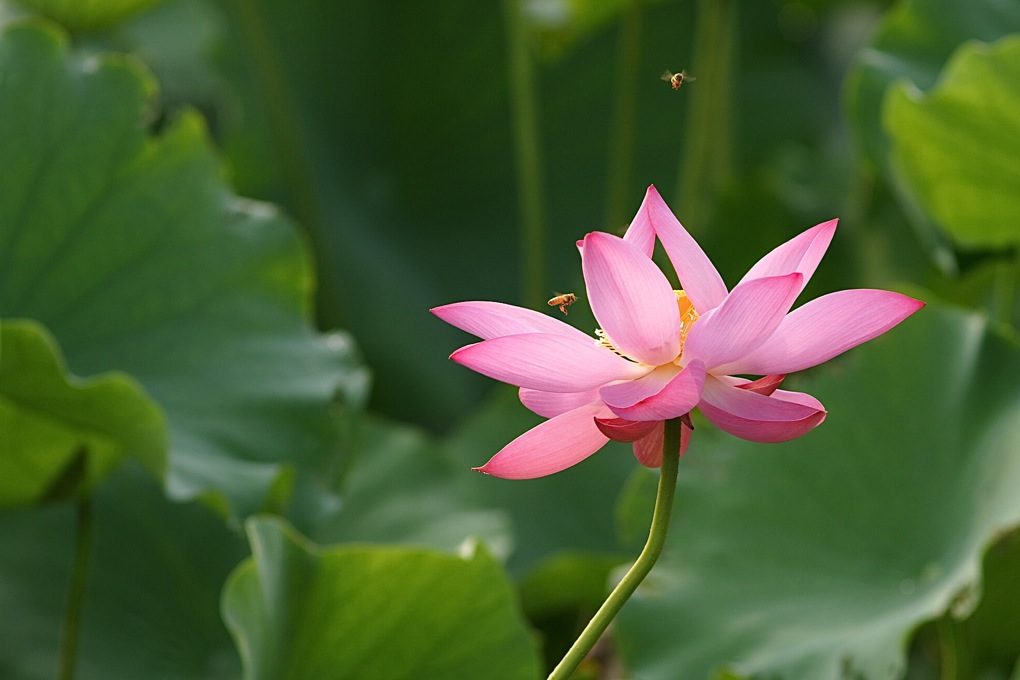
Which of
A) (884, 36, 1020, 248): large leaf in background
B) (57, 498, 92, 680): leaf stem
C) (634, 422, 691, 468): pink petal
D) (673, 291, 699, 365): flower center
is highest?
(673, 291, 699, 365): flower center

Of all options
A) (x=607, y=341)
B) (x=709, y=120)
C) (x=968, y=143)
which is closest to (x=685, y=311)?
(x=607, y=341)

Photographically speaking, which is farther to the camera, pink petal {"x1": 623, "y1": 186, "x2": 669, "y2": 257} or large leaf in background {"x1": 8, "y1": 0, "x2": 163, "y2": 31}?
large leaf in background {"x1": 8, "y1": 0, "x2": 163, "y2": 31}

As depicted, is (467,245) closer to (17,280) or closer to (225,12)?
(225,12)

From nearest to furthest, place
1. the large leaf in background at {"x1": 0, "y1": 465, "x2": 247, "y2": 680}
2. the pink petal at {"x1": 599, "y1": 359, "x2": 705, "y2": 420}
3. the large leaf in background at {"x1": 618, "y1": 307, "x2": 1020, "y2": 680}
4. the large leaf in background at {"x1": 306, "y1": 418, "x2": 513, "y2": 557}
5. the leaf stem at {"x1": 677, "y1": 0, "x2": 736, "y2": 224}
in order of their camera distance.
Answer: the pink petal at {"x1": 599, "y1": 359, "x2": 705, "y2": 420} < the large leaf in background at {"x1": 618, "y1": 307, "x2": 1020, "y2": 680} < the large leaf in background at {"x1": 0, "y1": 465, "x2": 247, "y2": 680} < the large leaf in background at {"x1": 306, "y1": 418, "x2": 513, "y2": 557} < the leaf stem at {"x1": 677, "y1": 0, "x2": 736, "y2": 224}

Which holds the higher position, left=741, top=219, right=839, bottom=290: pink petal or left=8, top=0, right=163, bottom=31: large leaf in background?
left=741, top=219, right=839, bottom=290: pink petal

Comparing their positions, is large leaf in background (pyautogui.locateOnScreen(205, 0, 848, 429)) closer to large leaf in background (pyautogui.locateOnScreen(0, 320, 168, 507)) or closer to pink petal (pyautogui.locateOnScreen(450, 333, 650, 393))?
large leaf in background (pyautogui.locateOnScreen(0, 320, 168, 507))

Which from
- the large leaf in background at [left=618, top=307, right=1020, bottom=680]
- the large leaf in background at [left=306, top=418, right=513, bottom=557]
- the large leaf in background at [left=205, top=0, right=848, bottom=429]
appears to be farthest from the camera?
the large leaf in background at [left=205, top=0, right=848, bottom=429]

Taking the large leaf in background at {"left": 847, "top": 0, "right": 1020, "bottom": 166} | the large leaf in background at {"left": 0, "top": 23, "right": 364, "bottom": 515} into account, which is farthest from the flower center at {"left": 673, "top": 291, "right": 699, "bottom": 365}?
the large leaf in background at {"left": 847, "top": 0, "right": 1020, "bottom": 166}

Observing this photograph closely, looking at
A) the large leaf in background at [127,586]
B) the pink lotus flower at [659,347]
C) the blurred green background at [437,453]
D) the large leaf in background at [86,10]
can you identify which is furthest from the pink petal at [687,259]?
the large leaf in background at [86,10]

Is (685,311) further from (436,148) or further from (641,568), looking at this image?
(436,148)
